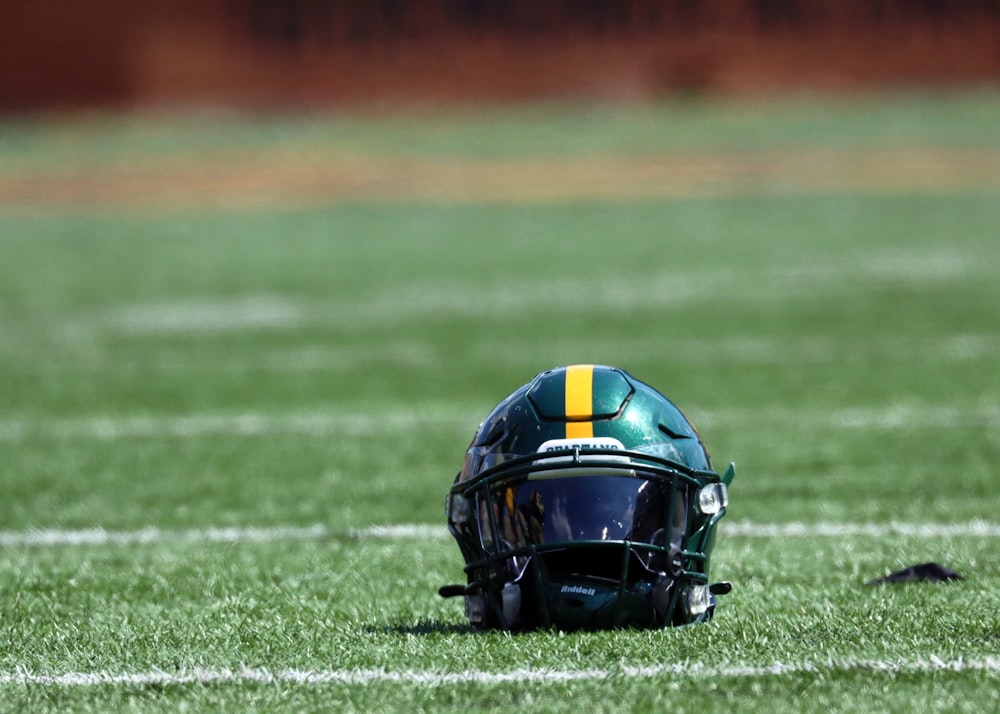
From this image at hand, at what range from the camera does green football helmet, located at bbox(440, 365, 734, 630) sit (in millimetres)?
3219

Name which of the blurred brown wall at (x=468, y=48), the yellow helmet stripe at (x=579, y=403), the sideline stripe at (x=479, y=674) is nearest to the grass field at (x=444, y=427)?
the sideline stripe at (x=479, y=674)

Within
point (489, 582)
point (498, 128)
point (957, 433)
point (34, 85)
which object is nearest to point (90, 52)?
point (34, 85)

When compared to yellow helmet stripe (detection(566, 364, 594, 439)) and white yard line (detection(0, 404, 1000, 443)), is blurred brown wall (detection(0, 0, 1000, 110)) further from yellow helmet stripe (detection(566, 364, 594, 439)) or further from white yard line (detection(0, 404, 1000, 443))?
yellow helmet stripe (detection(566, 364, 594, 439))

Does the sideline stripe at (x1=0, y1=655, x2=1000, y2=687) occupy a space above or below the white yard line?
above

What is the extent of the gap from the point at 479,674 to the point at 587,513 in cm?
38

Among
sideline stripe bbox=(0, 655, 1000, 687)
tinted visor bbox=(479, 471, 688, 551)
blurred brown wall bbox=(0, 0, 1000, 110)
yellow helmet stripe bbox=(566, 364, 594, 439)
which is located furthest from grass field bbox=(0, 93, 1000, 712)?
blurred brown wall bbox=(0, 0, 1000, 110)

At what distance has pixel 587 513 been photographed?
3211 mm

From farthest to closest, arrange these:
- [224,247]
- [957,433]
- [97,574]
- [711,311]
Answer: [224,247] < [711,311] < [957,433] < [97,574]

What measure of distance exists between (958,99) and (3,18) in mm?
22698

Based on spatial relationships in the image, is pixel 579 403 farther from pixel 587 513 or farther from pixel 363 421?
pixel 363 421

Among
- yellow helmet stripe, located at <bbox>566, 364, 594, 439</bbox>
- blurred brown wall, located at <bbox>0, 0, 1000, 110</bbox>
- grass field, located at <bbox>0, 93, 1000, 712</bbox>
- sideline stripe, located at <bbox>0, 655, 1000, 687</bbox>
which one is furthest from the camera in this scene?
blurred brown wall, located at <bbox>0, 0, 1000, 110</bbox>

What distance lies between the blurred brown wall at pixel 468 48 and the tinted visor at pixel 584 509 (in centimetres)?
3592

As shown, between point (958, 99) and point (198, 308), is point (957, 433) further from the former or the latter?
point (958, 99)

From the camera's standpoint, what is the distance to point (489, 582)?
3328 millimetres
